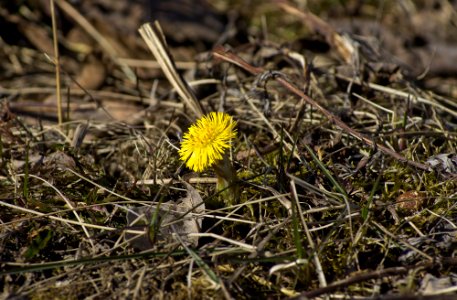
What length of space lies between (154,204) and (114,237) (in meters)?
0.20

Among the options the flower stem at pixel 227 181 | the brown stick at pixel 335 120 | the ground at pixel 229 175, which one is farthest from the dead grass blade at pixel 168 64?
the flower stem at pixel 227 181

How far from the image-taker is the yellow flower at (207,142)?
1815mm

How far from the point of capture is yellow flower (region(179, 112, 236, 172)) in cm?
182

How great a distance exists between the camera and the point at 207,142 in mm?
1828

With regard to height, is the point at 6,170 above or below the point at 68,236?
above

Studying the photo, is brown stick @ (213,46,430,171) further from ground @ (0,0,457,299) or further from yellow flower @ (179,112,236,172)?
yellow flower @ (179,112,236,172)

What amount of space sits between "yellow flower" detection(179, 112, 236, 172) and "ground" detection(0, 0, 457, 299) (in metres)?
0.02

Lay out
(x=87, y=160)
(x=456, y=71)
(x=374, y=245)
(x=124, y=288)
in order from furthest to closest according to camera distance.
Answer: (x=456, y=71) < (x=87, y=160) < (x=374, y=245) < (x=124, y=288)

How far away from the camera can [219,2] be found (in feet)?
14.6

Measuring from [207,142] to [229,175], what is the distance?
216 mm

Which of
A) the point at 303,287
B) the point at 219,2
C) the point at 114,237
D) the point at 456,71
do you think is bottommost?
the point at 303,287

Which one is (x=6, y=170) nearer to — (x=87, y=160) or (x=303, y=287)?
(x=87, y=160)

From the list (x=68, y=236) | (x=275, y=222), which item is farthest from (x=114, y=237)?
(x=275, y=222)

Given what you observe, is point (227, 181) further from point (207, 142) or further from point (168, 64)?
point (168, 64)
